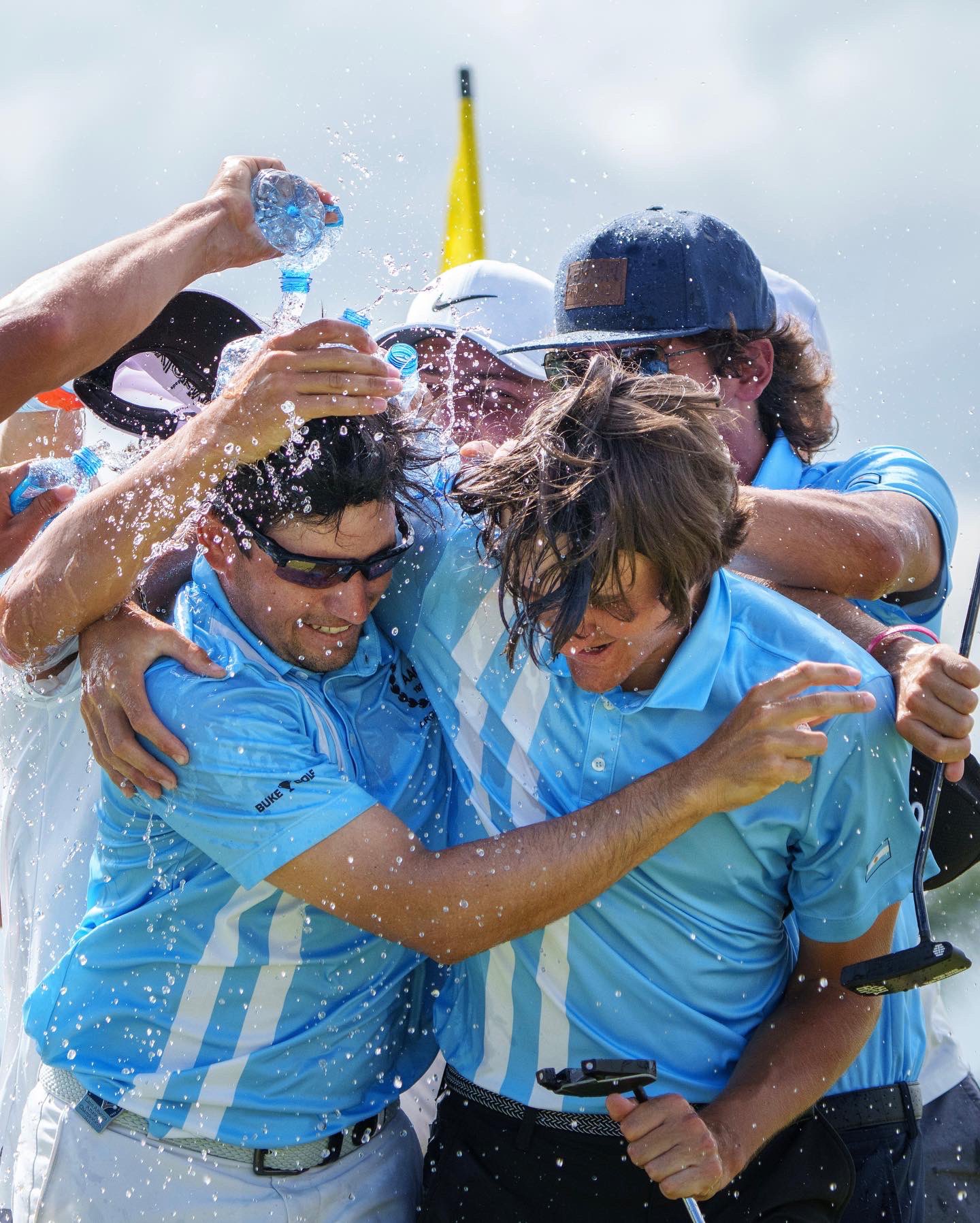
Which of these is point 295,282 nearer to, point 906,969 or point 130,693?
point 130,693

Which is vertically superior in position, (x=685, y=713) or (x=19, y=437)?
(x=19, y=437)

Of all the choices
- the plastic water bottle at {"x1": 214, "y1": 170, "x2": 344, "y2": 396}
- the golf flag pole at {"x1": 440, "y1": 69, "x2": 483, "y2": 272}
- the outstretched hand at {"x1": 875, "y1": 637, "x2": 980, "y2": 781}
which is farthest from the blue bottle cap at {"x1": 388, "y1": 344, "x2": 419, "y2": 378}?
the golf flag pole at {"x1": 440, "y1": 69, "x2": 483, "y2": 272}

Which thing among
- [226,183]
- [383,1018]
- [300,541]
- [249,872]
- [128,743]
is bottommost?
[383,1018]

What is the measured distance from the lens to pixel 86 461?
3.79 m

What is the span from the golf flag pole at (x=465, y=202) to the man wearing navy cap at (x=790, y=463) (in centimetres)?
425

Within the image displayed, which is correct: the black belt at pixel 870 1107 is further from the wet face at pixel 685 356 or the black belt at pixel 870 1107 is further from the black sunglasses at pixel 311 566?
the wet face at pixel 685 356

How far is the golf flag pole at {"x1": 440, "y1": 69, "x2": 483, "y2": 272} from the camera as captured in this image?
822 centimetres

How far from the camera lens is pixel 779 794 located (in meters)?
2.82

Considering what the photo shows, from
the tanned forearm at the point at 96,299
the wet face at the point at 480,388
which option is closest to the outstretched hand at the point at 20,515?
the tanned forearm at the point at 96,299

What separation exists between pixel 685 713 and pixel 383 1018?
41.9 inches

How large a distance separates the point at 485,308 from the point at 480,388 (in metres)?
0.53

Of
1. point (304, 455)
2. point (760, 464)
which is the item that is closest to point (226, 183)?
point (304, 455)

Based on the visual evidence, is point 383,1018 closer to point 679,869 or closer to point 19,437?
point 679,869

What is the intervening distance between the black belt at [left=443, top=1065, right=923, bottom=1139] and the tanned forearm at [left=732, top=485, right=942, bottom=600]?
125cm
